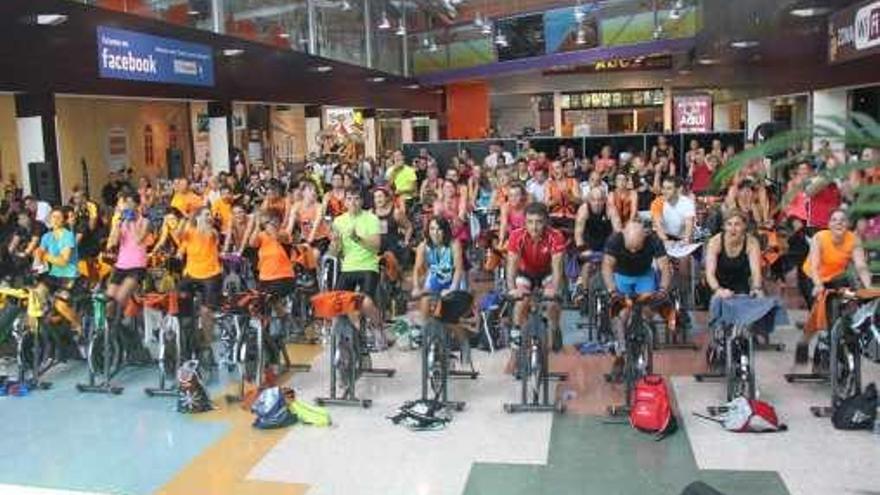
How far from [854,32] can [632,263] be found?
6928 mm

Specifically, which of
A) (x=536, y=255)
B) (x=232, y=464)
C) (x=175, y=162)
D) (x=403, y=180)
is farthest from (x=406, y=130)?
(x=232, y=464)

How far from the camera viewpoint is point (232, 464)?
6.23 meters

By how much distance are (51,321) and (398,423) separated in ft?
12.7

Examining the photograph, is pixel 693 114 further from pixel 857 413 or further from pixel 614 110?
pixel 857 413

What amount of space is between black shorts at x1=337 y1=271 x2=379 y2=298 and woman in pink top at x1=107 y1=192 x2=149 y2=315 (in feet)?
6.57

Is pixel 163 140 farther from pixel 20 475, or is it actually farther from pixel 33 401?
pixel 20 475

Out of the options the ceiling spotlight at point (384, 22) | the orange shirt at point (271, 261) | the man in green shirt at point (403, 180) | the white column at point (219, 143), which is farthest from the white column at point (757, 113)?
the orange shirt at point (271, 261)

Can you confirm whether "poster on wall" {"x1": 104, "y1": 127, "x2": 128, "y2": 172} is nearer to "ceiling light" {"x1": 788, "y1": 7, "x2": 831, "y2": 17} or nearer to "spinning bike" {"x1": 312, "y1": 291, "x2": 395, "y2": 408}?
"spinning bike" {"x1": 312, "y1": 291, "x2": 395, "y2": 408}

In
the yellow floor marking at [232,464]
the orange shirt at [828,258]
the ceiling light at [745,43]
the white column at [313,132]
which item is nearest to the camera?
the yellow floor marking at [232,464]

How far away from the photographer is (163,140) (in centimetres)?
2005

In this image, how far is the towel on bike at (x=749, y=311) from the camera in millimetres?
6512

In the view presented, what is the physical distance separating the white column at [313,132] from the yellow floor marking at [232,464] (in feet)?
54.4

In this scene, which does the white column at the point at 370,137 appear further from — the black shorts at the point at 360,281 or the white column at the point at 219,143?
the black shorts at the point at 360,281

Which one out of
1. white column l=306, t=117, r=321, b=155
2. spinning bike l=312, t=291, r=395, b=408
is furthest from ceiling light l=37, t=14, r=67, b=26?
white column l=306, t=117, r=321, b=155
